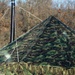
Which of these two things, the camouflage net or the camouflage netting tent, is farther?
the camouflage netting tent

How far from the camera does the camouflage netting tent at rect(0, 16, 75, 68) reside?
4602 millimetres

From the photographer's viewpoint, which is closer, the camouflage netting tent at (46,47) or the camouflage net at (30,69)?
the camouflage net at (30,69)

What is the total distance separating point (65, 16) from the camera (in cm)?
2036

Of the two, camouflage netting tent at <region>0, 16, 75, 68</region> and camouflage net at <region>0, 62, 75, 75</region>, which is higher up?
camouflage netting tent at <region>0, 16, 75, 68</region>

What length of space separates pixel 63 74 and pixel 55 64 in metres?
0.19

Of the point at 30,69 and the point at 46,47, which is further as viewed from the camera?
the point at 46,47

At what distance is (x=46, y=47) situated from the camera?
478 cm

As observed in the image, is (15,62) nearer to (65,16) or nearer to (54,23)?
(54,23)

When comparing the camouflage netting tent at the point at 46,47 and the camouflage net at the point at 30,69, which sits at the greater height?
the camouflage netting tent at the point at 46,47

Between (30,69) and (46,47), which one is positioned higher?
(46,47)

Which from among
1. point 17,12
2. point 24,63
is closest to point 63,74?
point 24,63

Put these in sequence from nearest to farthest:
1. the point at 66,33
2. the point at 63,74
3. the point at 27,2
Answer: the point at 63,74 < the point at 66,33 < the point at 27,2

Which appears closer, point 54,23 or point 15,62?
point 15,62

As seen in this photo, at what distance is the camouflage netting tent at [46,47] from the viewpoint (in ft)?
15.1
